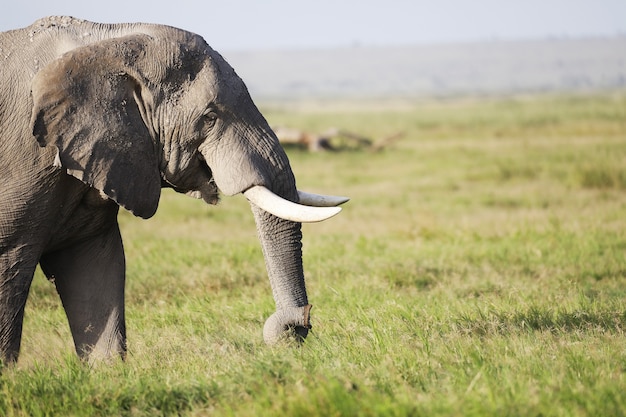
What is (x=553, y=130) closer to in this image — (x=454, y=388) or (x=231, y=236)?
(x=231, y=236)

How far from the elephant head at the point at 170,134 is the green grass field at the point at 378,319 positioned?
0.70 metres

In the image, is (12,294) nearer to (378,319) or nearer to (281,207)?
(281,207)

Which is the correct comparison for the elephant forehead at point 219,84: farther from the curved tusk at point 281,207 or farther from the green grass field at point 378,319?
the green grass field at point 378,319

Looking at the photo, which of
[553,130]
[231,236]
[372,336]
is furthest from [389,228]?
[553,130]

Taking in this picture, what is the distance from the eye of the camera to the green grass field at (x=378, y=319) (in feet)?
14.8

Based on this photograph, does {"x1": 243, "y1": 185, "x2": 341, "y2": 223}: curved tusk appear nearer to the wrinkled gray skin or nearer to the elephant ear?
the wrinkled gray skin

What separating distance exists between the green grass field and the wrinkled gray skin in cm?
64

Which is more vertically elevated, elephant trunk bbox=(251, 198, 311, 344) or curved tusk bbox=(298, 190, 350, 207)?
curved tusk bbox=(298, 190, 350, 207)

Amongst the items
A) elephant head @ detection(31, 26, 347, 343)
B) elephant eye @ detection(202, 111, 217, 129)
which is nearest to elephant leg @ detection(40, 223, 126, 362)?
elephant head @ detection(31, 26, 347, 343)

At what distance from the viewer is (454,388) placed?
455cm

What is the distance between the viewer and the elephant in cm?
512

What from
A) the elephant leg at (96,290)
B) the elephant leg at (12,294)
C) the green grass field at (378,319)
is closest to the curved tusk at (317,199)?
the green grass field at (378,319)

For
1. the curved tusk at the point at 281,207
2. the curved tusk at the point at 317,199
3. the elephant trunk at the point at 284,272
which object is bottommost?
the elephant trunk at the point at 284,272

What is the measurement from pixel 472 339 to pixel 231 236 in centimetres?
710
